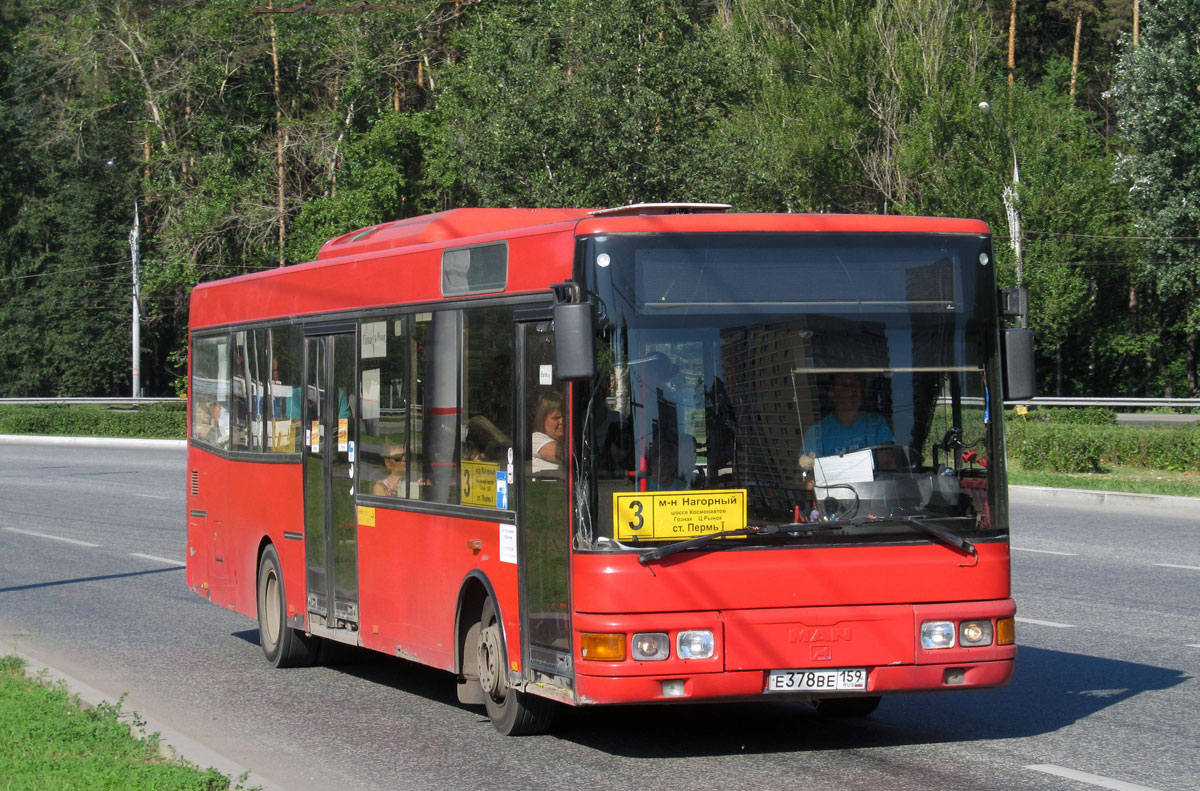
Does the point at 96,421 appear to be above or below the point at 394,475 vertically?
above

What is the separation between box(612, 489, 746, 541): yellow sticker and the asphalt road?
1131 millimetres

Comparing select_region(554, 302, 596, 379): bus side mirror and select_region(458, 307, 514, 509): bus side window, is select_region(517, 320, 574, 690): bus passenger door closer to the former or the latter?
A: select_region(458, 307, 514, 509): bus side window

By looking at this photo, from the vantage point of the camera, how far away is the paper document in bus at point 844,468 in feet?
22.9

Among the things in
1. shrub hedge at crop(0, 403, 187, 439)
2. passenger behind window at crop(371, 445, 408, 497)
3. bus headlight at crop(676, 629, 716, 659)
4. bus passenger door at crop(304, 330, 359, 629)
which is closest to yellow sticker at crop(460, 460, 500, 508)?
passenger behind window at crop(371, 445, 408, 497)

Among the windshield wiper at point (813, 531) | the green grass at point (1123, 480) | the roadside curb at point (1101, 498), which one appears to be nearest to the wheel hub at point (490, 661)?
the windshield wiper at point (813, 531)

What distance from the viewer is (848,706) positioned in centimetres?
845

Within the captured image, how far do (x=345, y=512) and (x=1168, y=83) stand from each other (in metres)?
50.3

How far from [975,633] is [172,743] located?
3937 millimetres

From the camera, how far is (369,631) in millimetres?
9477

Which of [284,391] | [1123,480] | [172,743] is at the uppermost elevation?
[284,391]

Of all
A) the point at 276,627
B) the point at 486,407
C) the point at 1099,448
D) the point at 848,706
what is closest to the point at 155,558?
the point at 276,627

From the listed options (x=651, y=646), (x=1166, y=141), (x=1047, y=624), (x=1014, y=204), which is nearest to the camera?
(x=651, y=646)

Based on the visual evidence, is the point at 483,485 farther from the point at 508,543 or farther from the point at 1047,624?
the point at 1047,624

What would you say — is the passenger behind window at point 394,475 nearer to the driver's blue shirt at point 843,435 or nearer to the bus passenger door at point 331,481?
the bus passenger door at point 331,481
